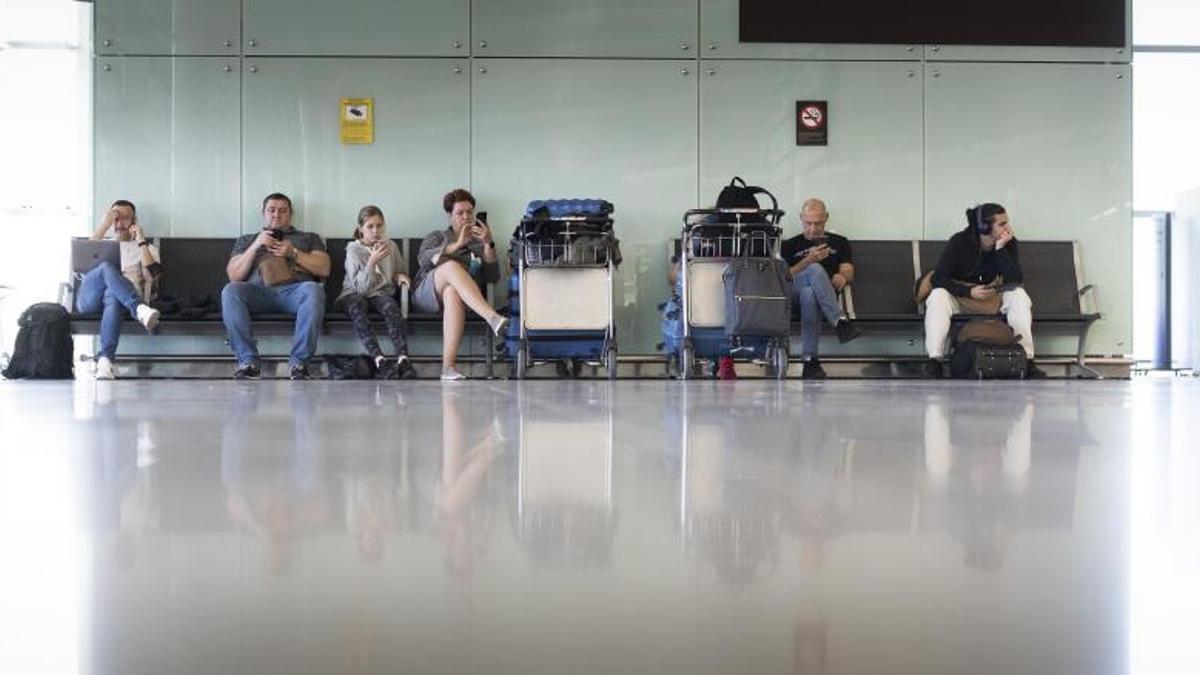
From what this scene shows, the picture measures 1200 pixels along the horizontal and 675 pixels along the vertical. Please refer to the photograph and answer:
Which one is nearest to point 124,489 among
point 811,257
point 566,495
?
point 566,495

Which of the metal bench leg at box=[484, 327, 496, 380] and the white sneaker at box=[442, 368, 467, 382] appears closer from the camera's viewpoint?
the white sneaker at box=[442, 368, 467, 382]

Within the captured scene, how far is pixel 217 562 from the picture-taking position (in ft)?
2.41

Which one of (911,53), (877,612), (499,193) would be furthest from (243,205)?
(877,612)

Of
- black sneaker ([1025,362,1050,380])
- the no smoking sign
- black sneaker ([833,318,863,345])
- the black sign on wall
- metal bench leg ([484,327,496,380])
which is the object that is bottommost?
black sneaker ([1025,362,1050,380])

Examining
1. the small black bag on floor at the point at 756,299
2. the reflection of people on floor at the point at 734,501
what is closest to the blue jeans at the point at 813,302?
the small black bag on floor at the point at 756,299

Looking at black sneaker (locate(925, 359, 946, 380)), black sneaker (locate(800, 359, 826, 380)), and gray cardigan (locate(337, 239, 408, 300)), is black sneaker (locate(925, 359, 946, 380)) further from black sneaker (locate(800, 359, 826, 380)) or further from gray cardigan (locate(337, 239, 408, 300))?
gray cardigan (locate(337, 239, 408, 300))

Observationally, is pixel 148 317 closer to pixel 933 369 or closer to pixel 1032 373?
pixel 933 369

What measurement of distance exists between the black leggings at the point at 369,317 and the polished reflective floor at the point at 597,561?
630 centimetres

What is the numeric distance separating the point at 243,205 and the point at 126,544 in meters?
8.76

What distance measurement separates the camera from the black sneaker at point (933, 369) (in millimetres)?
8622

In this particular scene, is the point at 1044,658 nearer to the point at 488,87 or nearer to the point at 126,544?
the point at 126,544

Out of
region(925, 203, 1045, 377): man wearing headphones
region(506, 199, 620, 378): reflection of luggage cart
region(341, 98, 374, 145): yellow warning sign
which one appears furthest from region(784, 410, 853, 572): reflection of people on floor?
region(341, 98, 374, 145): yellow warning sign

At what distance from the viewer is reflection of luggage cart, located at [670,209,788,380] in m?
7.59

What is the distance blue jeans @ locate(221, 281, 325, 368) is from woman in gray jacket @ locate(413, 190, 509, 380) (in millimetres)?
774
